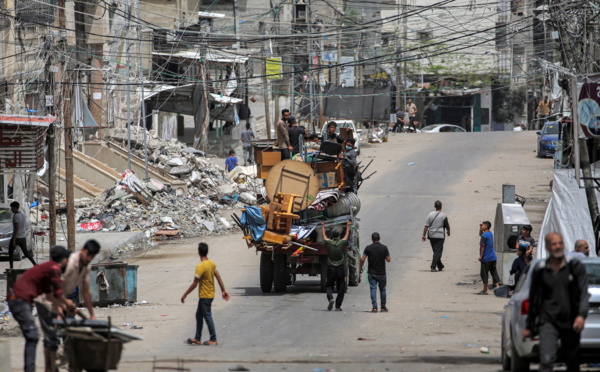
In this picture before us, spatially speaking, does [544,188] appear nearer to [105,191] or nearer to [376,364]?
[105,191]

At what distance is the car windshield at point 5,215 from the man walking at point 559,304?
19.8 metres

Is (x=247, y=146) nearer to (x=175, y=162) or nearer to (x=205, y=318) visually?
(x=175, y=162)

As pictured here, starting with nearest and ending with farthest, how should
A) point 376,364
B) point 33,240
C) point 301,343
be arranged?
point 376,364, point 301,343, point 33,240

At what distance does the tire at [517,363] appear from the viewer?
8703mm

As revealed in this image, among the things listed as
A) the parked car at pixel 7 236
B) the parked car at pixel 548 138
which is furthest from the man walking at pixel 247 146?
the parked car at pixel 7 236

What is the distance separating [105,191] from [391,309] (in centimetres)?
1964

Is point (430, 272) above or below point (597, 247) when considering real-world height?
below

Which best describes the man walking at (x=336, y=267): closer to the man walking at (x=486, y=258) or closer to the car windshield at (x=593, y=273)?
the man walking at (x=486, y=258)

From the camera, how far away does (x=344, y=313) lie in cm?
1494

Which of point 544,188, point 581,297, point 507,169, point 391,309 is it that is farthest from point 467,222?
point 581,297

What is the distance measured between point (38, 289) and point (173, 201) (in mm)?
22828

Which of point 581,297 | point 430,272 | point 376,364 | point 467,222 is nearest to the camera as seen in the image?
point 581,297

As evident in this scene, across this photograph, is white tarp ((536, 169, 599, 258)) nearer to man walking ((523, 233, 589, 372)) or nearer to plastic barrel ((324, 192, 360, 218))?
plastic barrel ((324, 192, 360, 218))

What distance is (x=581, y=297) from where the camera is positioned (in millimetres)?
7730
